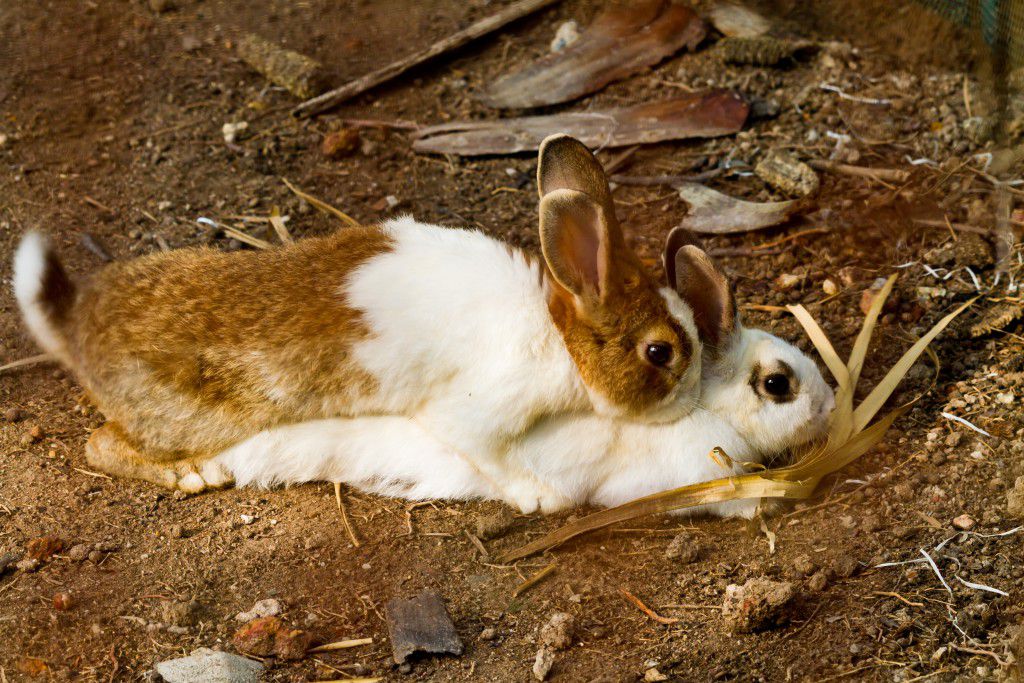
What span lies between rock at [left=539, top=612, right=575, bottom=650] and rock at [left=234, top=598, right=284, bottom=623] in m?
0.83

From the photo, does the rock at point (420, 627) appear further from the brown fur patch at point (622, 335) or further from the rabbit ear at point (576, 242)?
the rabbit ear at point (576, 242)

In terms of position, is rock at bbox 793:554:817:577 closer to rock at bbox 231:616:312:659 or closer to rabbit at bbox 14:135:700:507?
rabbit at bbox 14:135:700:507

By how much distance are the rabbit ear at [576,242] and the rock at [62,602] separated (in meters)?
1.83

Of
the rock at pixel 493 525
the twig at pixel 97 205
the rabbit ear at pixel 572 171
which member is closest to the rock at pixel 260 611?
the rock at pixel 493 525

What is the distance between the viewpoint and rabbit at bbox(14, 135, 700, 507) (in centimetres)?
360

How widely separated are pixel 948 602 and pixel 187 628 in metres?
2.28

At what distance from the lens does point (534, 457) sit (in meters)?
Result: 3.73

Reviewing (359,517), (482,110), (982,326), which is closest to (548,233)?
(359,517)

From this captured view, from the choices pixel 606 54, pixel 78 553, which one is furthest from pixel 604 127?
pixel 78 553

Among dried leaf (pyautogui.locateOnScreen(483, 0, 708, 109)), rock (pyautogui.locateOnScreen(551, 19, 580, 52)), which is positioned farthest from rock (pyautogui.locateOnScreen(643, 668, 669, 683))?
rock (pyautogui.locateOnScreen(551, 19, 580, 52))

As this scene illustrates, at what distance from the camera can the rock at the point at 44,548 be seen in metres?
3.45

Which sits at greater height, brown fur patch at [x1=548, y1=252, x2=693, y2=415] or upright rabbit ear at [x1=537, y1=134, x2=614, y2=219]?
upright rabbit ear at [x1=537, y1=134, x2=614, y2=219]

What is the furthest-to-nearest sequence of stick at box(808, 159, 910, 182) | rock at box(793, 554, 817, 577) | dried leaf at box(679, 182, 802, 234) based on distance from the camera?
stick at box(808, 159, 910, 182)
dried leaf at box(679, 182, 802, 234)
rock at box(793, 554, 817, 577)

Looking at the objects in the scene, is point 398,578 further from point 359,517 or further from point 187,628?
point 187,628
